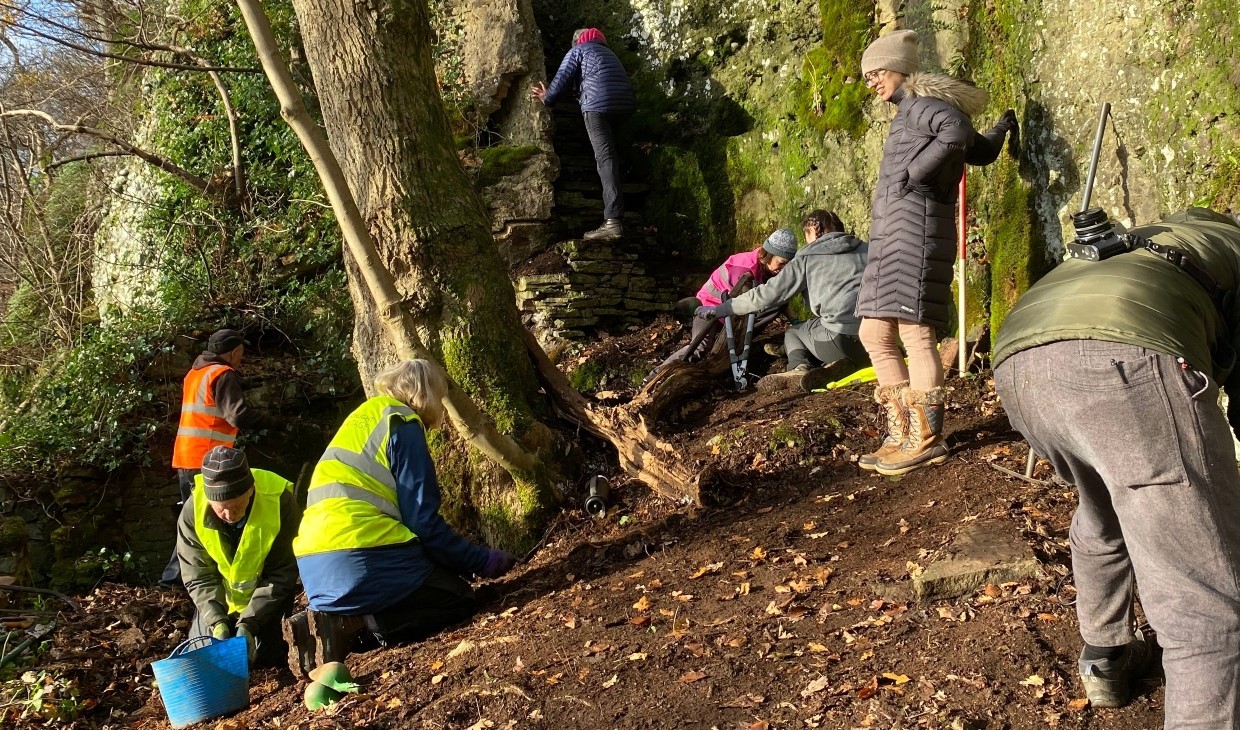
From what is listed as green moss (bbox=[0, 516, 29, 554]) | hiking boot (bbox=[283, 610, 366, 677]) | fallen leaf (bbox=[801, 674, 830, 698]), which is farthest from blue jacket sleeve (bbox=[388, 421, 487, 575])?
green moss (bbox=[0, 516, 29, 554])

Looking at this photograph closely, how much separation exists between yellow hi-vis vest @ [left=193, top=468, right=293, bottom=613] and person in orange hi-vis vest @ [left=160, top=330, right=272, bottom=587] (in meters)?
1.60

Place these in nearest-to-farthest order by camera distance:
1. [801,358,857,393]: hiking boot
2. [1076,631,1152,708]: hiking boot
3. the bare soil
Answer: [1076,631,1152,708]: hiking boot < the bare soil < [801,358,857,393]: hiking boot

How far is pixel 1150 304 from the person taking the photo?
2201 mm

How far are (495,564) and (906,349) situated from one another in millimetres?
2435

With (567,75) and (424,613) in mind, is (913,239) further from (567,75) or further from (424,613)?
(567,75)

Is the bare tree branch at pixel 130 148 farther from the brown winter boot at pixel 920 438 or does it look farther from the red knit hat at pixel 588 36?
the brown winter boot at pixel 920 438

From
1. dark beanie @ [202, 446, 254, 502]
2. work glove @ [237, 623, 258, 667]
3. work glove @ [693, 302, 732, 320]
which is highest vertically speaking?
work glove @ [693, 302, 732, 320]

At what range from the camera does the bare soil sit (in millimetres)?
3102

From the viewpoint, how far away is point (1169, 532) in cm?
219

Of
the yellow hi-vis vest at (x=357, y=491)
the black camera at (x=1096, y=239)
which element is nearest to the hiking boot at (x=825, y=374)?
the yellow hi-vis vest at (x=357, y=491)

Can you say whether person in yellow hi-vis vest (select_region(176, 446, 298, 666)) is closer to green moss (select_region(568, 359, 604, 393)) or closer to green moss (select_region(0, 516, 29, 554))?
green moss (select_region(568, 359, 604, 393))

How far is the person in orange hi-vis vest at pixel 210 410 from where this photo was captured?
674 centimetres

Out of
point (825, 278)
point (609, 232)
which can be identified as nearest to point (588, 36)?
point (609, 232)

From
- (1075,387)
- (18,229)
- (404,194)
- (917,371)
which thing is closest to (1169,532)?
(1075,387)
